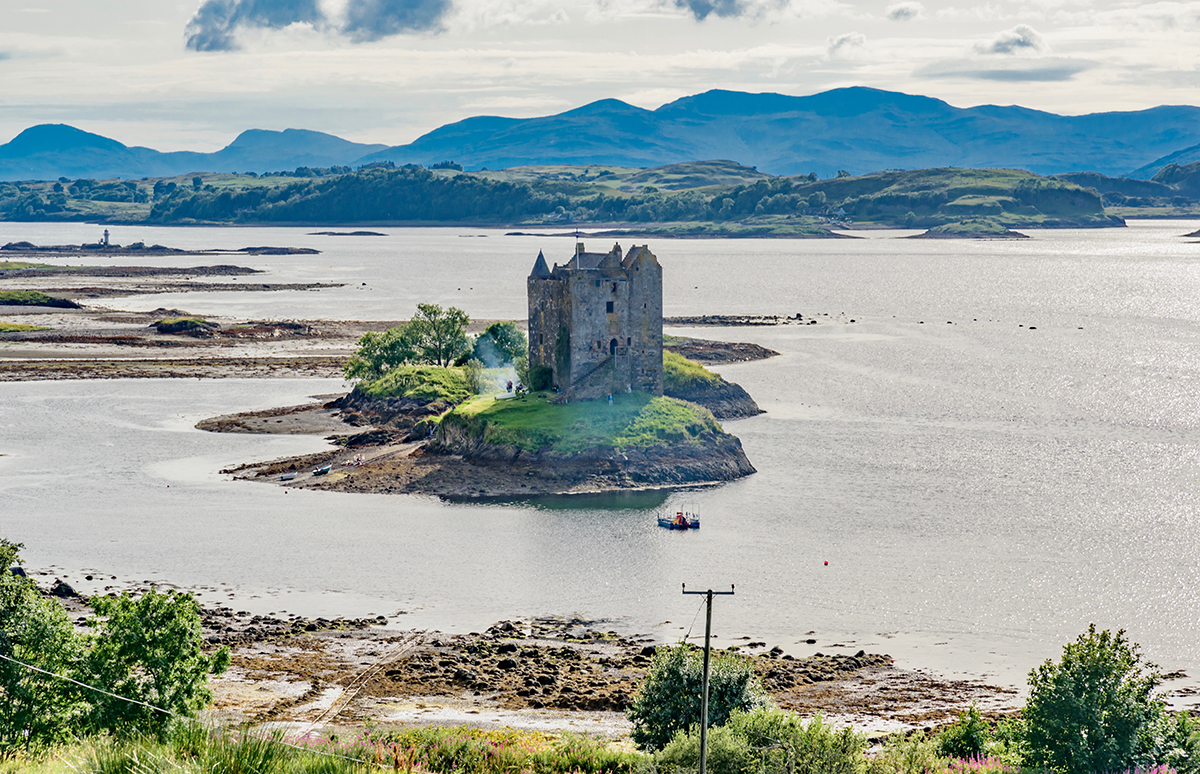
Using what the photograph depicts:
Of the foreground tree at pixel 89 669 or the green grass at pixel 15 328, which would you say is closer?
the foreground tree at pixel 89 669

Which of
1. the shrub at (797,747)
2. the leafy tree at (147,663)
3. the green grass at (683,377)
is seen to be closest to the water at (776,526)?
the green grass at (683,377)

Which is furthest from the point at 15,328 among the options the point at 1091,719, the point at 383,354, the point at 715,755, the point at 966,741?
the point at 1091,719

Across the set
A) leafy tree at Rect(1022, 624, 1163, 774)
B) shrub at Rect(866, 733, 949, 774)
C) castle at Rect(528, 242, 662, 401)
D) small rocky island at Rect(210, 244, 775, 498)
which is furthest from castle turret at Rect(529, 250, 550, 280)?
leafy tree at Rect(1022, 624, 1163, 774)

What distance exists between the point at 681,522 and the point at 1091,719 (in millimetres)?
36188

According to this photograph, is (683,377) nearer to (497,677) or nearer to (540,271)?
(540,271)

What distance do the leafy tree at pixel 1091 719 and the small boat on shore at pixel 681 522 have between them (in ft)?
113

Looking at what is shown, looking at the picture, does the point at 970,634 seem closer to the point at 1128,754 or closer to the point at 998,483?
the point at 1128,754

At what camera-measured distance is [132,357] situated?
126m

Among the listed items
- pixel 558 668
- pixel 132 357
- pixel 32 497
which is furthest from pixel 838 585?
pixel 132 357

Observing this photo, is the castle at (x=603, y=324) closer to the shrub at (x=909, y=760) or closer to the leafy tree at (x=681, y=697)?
the leafy tree at (x=681, y=697)

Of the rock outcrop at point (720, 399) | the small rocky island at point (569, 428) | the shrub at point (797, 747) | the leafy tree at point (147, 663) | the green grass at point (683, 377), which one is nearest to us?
the shrub at point (797, 747)

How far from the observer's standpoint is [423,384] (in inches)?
3674

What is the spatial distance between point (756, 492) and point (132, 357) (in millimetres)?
79566

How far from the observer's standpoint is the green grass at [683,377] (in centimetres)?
9269
